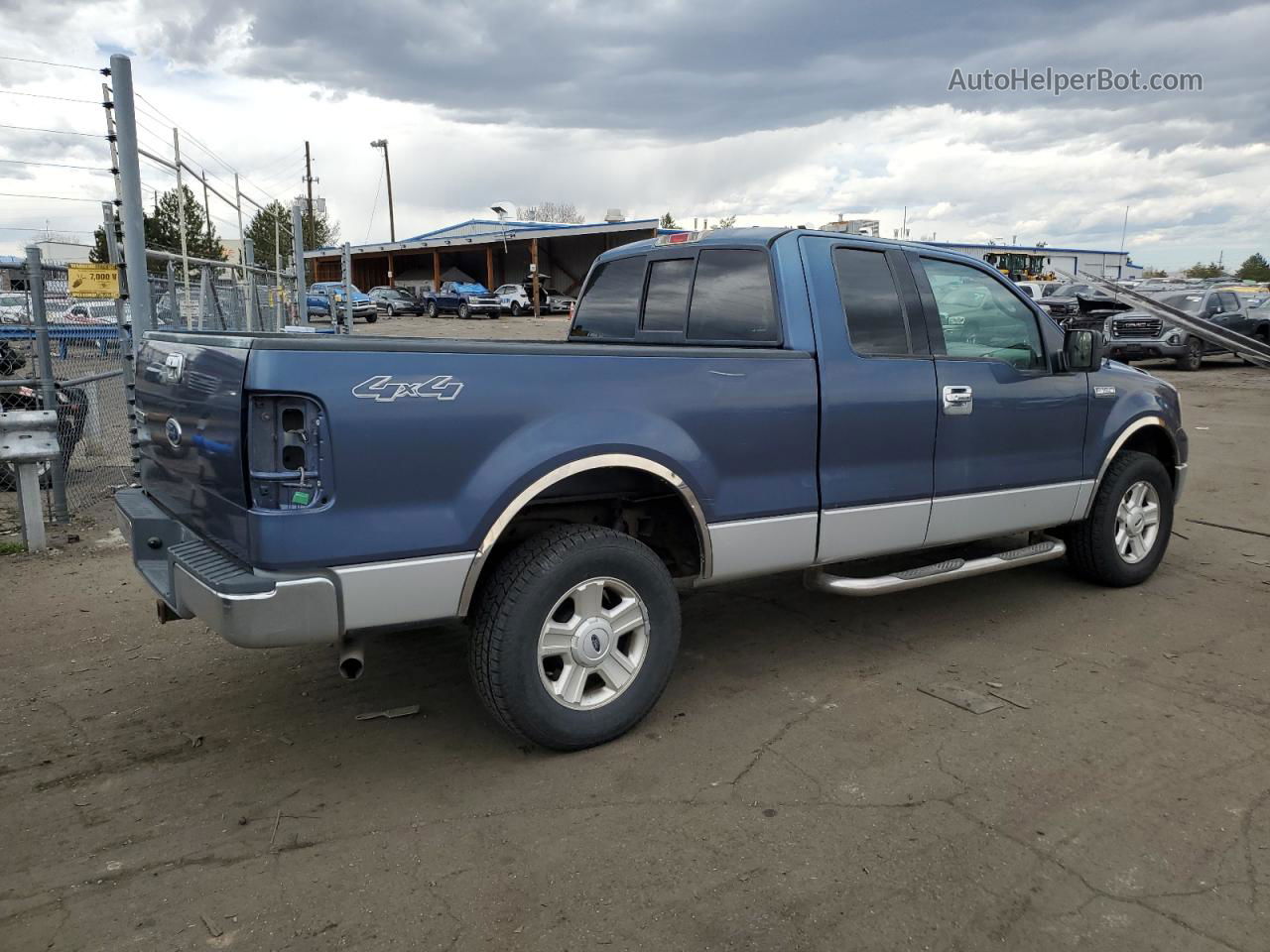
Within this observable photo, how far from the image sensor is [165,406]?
353 cm

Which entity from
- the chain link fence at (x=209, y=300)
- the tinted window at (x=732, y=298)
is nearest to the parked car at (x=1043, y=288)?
the chain link fence at (x=209, y=300)

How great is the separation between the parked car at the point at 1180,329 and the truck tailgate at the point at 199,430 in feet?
68.6

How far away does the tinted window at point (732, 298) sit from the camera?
169 inches

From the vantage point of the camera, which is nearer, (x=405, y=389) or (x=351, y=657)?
(x=405, y=389)

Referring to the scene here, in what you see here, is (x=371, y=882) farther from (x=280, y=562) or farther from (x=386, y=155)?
(x=386, y=155)

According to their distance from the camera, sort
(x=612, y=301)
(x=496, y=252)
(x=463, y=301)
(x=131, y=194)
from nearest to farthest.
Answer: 1. (x=612, y=301)
2. (x=131, y=194)
3. (x=463, y=301)
4. (x=496, y=252)

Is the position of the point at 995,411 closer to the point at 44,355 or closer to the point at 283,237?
the point at 44,355

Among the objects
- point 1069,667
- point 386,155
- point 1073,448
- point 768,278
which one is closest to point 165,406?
point 768,278

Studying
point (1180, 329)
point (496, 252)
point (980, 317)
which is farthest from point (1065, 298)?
point (496, 252)

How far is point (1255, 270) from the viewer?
90438 mm

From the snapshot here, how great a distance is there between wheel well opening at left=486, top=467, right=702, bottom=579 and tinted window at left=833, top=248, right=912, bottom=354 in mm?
1123

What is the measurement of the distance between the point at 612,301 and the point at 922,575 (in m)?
2.15

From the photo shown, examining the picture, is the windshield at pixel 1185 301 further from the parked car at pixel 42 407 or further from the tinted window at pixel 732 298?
the parked car at pixel 42 407

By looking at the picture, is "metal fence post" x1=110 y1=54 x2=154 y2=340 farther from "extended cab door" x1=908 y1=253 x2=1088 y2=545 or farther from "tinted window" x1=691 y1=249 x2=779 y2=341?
"extended cab door" x1=908 y1=253 x2=1088 y2=545
